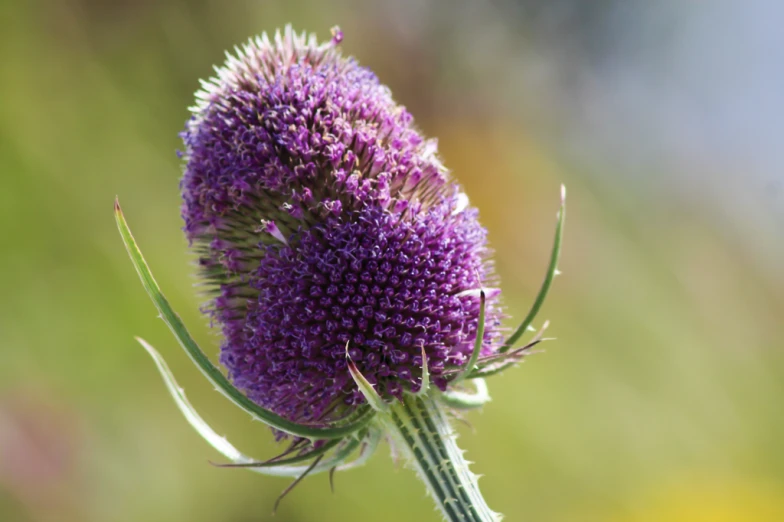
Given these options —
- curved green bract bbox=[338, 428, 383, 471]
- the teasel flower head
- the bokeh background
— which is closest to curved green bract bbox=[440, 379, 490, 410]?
the teasel flower head

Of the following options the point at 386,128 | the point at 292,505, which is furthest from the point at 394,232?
the point at 292,505

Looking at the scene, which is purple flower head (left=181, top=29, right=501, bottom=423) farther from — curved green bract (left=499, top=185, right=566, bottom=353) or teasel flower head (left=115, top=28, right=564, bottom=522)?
curved green bract (left=499, top=185, right=566, bottom=353)

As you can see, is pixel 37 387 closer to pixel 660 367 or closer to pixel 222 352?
pixel 222 352

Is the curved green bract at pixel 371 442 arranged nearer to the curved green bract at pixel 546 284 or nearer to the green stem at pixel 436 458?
the green stem at pixel 436 458

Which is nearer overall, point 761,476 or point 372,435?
point 372,435

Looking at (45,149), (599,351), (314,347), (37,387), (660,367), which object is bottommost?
(660,367)

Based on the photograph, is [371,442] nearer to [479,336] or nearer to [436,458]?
[436,458]

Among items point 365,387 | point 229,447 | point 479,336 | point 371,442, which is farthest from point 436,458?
point 229,447
